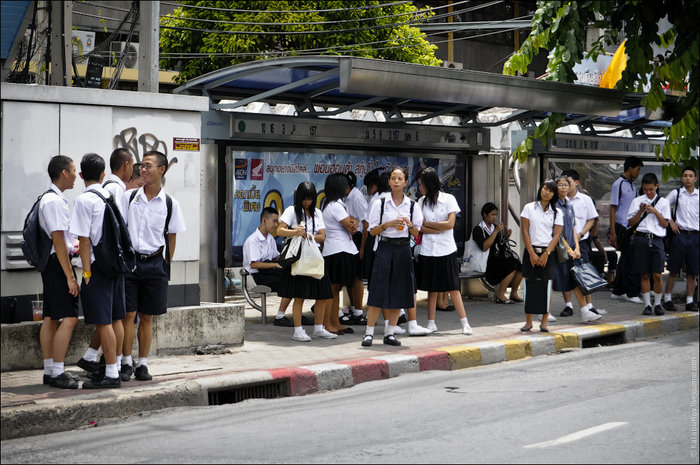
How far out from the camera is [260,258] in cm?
1159

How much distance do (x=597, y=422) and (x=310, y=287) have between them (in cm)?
432

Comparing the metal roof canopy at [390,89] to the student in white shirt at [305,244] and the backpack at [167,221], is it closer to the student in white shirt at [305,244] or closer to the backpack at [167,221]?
the student in white shirt at [305,244]

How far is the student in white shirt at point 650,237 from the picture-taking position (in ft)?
42.9

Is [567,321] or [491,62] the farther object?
[491,62]

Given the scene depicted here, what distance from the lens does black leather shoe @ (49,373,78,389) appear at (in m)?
7.57

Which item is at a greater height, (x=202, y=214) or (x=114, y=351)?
(x=202, y=214)

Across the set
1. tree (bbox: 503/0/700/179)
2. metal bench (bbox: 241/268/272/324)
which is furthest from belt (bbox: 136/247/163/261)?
tree (bbox: 503/0/700/179)

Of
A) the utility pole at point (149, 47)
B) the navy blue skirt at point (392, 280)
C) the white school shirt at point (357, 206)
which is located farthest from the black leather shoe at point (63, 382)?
the white school shirt at point (357, 206)

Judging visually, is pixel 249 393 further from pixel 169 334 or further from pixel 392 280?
pixel 392 280

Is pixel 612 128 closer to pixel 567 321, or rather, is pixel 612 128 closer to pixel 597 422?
pixel 567 321

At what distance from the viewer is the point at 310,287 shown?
10250 mm

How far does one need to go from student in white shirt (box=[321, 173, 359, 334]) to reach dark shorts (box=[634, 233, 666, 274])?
174 inches

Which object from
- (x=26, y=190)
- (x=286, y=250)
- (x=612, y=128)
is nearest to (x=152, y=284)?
(x=26, y=190)

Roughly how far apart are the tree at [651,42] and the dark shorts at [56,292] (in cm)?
524
